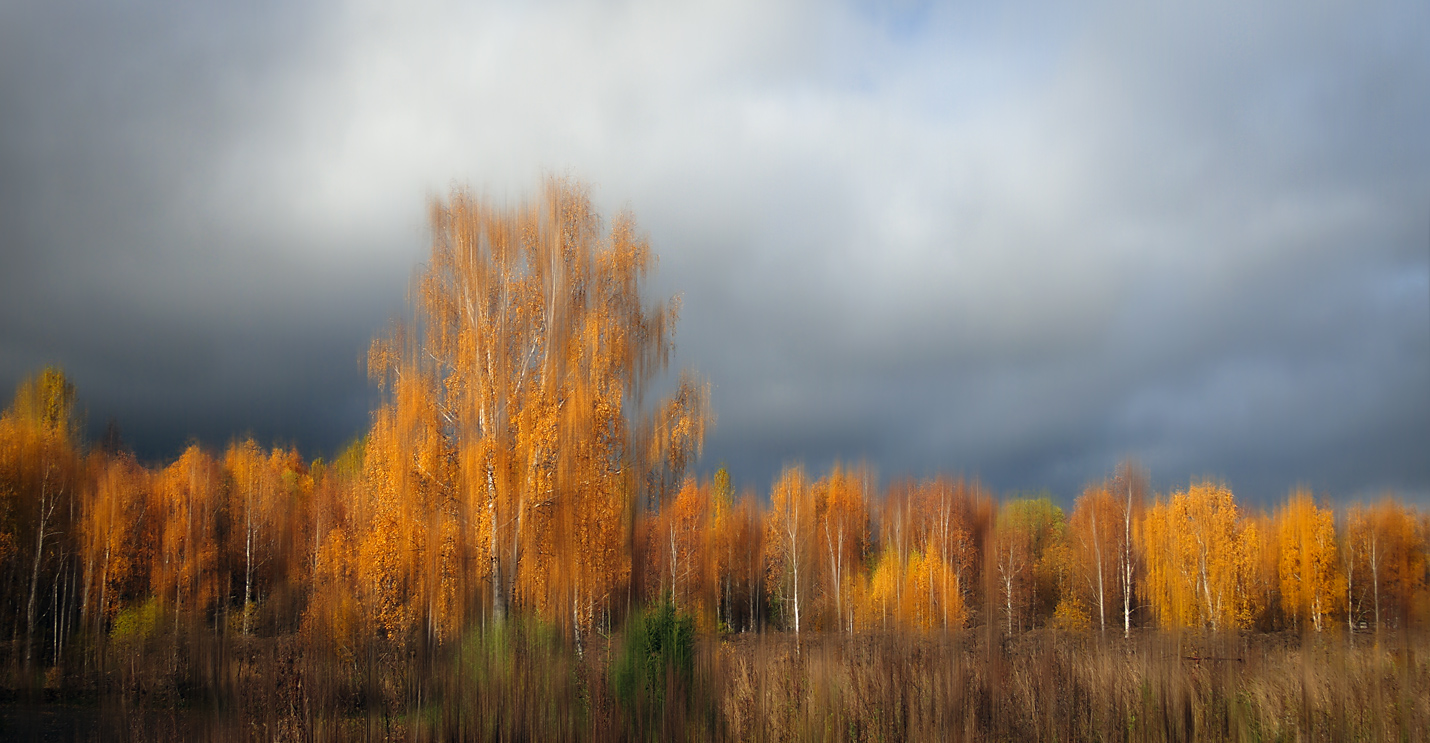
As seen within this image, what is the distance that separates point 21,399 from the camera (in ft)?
114

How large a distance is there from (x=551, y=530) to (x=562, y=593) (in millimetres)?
8174

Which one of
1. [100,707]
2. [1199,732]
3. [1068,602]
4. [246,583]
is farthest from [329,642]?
[1068,602]

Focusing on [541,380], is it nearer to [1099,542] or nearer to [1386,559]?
[1386,559]

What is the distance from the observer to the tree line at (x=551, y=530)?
13.2m

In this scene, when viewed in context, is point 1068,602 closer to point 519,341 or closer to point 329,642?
point 519,341

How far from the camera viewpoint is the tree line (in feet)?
43.2

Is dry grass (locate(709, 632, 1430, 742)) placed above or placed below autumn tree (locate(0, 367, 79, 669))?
below

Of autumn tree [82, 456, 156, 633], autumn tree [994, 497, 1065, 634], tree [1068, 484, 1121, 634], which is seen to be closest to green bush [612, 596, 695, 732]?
autumn tree [82, 456, 156, 633]

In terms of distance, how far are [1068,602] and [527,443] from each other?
35.1 meters

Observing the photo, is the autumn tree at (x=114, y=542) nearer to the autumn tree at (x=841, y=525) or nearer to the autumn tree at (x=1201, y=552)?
the autumn tree at (x=841, y=525)

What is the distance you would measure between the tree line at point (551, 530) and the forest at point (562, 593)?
0.09 metres

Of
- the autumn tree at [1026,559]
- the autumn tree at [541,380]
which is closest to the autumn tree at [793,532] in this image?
the autumn tree at [1026,559]

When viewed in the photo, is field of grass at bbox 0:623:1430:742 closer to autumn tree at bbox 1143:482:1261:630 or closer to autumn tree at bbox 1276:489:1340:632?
autumn tree at bbox 1276:489:1340:632

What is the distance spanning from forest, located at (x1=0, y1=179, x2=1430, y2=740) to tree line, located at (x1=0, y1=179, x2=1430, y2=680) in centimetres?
9
